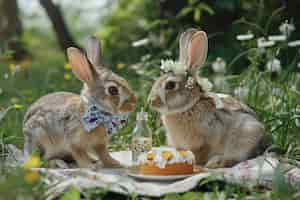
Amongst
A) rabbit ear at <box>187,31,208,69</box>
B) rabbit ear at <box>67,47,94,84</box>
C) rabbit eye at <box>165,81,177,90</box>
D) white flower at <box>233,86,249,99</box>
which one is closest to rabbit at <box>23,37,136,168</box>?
rabbit ear at <box>67,47,94,84</box>

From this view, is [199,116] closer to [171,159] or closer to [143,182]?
[171,159]

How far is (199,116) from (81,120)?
79 cm

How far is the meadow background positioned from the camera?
4996 millimetres

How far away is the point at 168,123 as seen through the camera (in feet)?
16.1

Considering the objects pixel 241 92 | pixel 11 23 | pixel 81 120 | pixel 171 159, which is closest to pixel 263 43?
pixel 241 92

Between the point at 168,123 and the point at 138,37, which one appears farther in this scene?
the point at 138,37

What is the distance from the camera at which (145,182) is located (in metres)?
4.36

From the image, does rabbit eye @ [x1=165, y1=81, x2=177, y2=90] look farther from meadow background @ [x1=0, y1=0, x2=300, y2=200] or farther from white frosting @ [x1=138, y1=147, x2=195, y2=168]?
meadow background @ [x1=0, y1=0, x2=300, y2=200]

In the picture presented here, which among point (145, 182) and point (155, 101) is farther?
point (155, 101)

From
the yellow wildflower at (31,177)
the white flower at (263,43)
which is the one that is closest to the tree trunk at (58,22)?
the white flower at (263,43)

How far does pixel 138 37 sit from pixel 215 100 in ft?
16.3

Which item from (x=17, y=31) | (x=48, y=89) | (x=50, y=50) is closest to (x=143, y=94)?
(x=48, y=89)

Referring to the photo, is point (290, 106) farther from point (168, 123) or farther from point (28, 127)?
point (28, 127)

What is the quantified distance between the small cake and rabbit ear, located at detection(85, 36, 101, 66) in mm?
881
